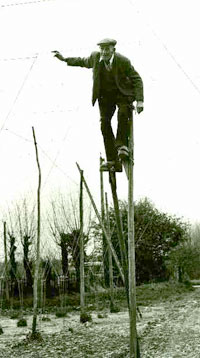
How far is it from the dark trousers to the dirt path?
4.29m

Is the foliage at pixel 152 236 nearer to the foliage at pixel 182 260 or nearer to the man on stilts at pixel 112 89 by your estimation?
the foliage at pixel 182 260

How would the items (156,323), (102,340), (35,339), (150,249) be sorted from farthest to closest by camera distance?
1. (150,249)
2. (156,323)
3. (35,339)
4. (102,340)

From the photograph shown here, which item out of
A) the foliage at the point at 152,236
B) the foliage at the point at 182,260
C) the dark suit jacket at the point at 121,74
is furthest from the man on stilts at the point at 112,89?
the foliage at the point at 182,260

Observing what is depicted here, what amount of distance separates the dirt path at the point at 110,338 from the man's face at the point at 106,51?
5485 millimetres

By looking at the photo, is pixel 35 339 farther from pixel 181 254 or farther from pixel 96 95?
pixel 181 254

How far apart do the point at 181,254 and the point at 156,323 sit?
19.4m

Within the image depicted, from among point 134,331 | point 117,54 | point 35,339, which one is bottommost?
point 35,339

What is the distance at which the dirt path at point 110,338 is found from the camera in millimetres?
9773

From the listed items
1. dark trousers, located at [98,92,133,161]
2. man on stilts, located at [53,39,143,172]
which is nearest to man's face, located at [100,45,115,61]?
man on stilts, located at [53,39,143,172]

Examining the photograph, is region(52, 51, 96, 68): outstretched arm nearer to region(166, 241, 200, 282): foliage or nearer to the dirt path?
the dirt path

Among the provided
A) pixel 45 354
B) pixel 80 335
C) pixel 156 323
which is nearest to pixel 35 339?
pixel 80 335

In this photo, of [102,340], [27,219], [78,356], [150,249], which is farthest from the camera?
[27,219]

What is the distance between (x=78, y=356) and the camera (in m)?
9.92

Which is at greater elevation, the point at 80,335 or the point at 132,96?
the point at 132,96
